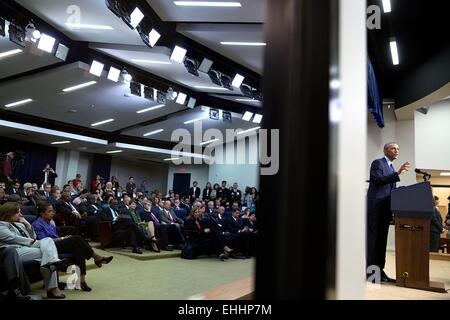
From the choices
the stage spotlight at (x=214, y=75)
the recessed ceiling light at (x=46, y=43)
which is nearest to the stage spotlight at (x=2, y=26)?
the recessed ceiling light at (x=46, y=43)

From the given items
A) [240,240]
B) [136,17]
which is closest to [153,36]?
[136,17]

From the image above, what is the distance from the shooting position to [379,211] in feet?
9.68

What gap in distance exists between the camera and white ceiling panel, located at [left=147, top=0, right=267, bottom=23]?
4.29 meters

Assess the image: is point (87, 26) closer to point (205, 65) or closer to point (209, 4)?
point (205, 65)

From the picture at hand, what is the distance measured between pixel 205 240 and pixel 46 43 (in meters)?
3.91

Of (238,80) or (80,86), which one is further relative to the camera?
(80,86)

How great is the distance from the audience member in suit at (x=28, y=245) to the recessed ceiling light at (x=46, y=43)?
260 cm

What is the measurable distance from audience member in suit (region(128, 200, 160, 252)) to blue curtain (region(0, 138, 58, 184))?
7.18 metres

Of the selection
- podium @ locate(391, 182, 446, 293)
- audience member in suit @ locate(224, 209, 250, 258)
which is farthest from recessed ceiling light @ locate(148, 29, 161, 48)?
audience member in suit @ locate(224, 209, 250, 258)

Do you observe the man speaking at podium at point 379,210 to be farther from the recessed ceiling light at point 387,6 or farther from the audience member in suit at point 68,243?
the audience member in suit at point 68,243

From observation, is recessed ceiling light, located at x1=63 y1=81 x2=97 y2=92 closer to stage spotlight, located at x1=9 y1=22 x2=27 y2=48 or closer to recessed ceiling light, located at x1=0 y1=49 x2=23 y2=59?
recessed ceiling light, located at x1=0 y1=49 x2=23 y2=59

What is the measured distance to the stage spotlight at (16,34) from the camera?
14.8ft
